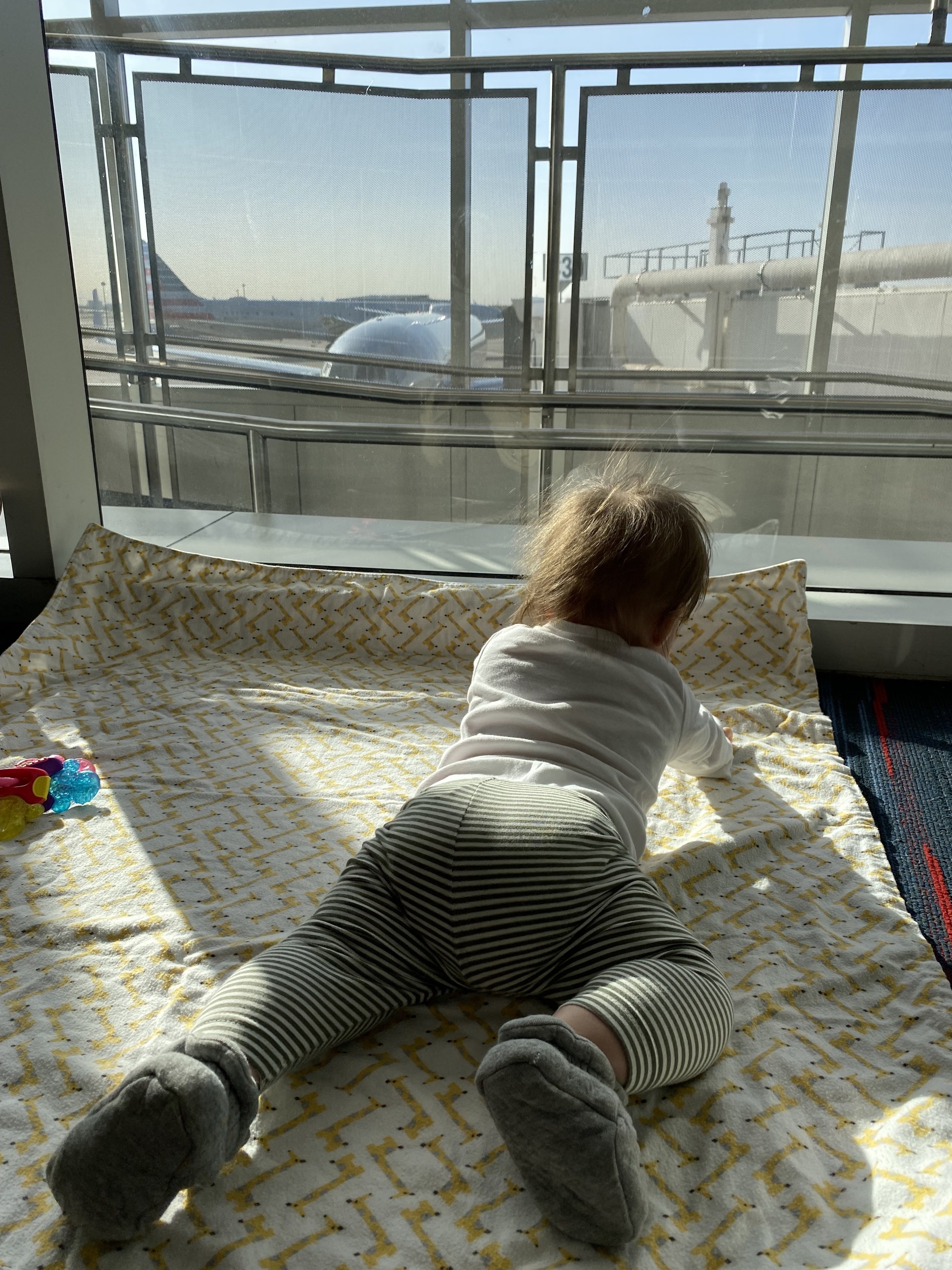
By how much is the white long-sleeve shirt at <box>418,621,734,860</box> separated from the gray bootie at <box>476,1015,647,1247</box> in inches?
13.2

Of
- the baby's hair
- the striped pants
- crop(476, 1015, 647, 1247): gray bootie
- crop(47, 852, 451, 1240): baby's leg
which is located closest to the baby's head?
the baby's hair

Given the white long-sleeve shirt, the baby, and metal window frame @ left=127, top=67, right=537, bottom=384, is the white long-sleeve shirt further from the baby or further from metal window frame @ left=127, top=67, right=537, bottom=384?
metal window frame @ left=127, top=67, right=537, bottom=384

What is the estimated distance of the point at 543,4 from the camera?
1.84 metres

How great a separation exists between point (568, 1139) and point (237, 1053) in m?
0.25

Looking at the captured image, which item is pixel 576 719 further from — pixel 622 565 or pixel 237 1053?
pixel 237 1053

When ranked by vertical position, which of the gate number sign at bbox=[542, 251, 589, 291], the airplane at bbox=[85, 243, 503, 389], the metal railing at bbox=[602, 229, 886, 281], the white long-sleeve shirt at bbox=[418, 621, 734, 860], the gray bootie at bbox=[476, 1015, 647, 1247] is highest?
the metal railing at bbox=[602, 229, 886, 281]

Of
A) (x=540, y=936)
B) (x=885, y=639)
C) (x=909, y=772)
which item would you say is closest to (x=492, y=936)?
(x=540, y=936)

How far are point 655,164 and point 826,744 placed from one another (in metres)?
1.15

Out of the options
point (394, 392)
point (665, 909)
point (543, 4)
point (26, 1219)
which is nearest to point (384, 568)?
point (394, 392)

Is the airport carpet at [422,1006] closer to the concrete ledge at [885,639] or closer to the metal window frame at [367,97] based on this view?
the concrete ledge at [885,639]

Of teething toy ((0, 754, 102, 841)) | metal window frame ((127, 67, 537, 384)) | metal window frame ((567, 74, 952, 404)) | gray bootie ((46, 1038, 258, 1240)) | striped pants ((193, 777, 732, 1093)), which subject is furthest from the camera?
metal window frame ((127, 67, 537, 384))

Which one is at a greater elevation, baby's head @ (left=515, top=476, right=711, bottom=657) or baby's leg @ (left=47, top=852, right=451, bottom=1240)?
baby's head @ (left=515, top=476, right=711, bottom=657)

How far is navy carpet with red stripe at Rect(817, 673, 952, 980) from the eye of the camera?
1.23m

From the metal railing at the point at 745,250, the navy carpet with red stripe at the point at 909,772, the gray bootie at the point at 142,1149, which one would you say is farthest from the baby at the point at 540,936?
the metal railing at the point at 745,250
